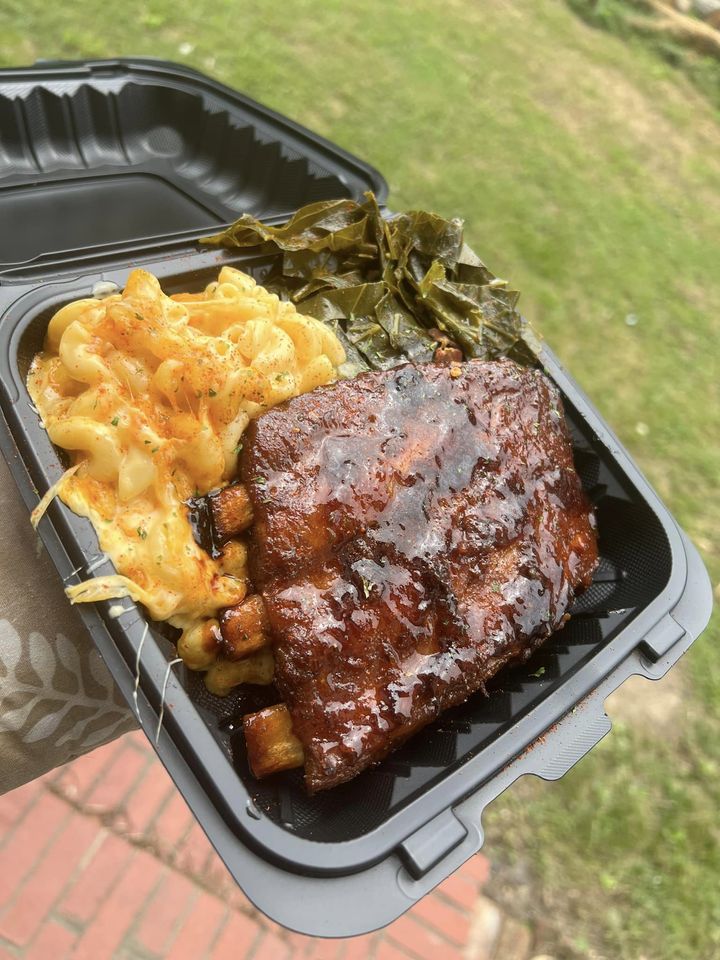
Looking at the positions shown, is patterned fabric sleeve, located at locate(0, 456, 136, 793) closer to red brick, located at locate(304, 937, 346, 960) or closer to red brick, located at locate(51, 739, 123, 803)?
red brick, located at locate(51, 739, 123, 803)

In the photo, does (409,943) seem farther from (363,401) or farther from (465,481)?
(363,401)

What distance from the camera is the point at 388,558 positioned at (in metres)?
1.92

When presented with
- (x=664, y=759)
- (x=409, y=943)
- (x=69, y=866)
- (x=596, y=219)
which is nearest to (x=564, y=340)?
(x=596, y=219)

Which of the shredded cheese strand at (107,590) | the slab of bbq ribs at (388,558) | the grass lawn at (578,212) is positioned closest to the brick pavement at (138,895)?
the grass lawn at (578,212)

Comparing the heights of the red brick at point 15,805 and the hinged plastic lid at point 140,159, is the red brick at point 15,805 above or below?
below

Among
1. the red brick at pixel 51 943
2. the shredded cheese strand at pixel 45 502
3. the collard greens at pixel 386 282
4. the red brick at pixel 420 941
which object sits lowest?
the red brick at pixel 51 943

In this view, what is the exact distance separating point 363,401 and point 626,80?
8700mm

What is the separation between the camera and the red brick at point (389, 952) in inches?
118

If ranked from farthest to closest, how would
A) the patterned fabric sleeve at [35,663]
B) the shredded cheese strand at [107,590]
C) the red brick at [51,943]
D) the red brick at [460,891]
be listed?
the red brick at [460,891] → the red brick at [51,943] → the patterned fabric sleeve at [35,663] → the shredded cheese strand at [107,590]

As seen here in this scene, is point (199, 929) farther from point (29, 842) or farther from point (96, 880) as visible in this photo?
point (29, 842)

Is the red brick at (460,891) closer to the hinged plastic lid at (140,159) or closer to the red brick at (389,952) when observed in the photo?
the red brick at (389,952)

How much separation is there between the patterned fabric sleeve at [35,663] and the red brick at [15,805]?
1113 millimetres

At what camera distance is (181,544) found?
182cm

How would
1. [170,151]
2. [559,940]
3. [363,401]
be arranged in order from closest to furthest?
1. [363,401]
2. [559,940]
3. [170,151]
